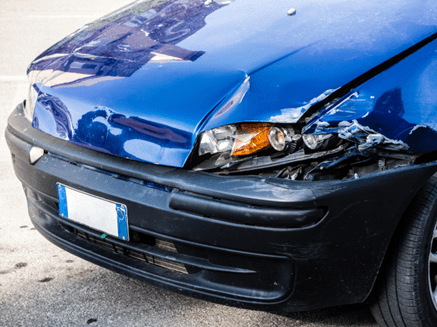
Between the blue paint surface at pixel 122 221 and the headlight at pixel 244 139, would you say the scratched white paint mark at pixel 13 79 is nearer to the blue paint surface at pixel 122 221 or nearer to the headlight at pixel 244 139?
the blue paint surface at pixel 122 221

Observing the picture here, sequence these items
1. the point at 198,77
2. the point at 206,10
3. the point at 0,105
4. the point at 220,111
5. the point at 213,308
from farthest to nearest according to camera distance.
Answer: the point at 0,105 < the point at 206,10 < the point at 213,308 < the point at 198,77 < the point at 220,111

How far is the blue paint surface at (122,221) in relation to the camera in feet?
5.83

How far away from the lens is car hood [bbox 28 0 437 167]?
1719mm

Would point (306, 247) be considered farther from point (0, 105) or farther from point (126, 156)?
point (0, 105)

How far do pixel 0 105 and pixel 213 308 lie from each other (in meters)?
3.29

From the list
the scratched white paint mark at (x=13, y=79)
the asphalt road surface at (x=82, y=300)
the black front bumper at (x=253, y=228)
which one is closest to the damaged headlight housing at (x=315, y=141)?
the black front bumper at (x=253, y=228)

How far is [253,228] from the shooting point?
A: 1599mm

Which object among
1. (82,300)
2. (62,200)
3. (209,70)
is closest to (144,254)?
(62,200)

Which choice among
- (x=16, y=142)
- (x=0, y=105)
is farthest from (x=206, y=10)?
(x=0, y=105)

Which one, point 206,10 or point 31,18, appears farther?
point 31,18

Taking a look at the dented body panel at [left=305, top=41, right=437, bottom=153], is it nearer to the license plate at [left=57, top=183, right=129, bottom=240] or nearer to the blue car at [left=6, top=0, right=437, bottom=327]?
the blue car at [left=6, top=0, right=437, bottom=327]

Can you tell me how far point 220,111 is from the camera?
5.64 ft

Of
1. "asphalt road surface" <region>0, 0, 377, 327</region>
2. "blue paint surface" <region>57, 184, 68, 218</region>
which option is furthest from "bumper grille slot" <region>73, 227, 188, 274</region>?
"asphalt road surface" <region>0, 0, 377, 327</region>

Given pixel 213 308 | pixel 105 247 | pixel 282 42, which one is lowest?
pixel 213 308
